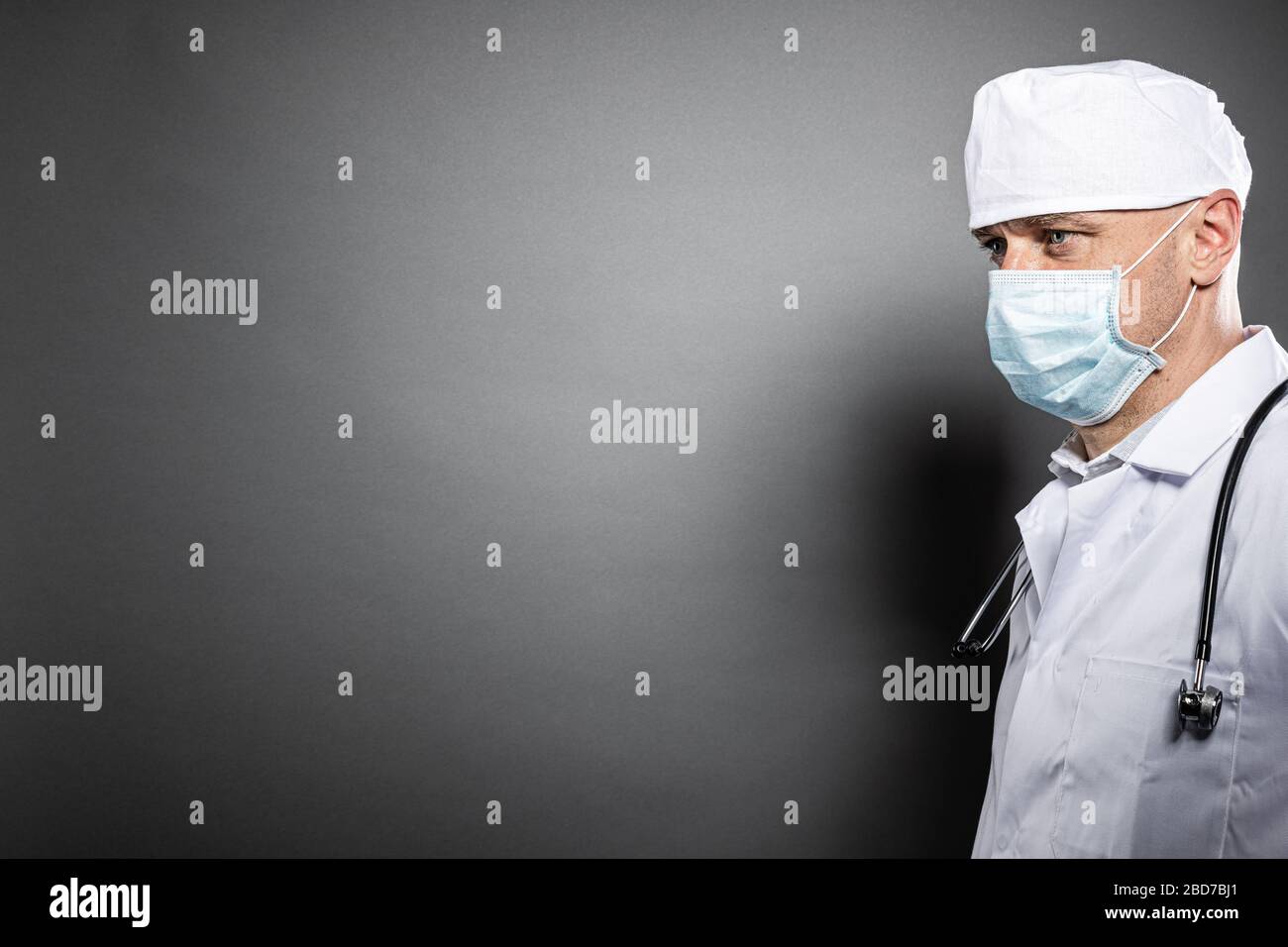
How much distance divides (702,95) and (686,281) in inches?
14.6

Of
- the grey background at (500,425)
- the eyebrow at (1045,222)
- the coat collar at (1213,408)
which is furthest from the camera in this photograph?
the grey background at (500,425)

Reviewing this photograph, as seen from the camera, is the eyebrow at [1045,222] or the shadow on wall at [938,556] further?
the shadow on wall at [938,556]

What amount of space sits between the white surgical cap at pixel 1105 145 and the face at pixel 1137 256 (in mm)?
15

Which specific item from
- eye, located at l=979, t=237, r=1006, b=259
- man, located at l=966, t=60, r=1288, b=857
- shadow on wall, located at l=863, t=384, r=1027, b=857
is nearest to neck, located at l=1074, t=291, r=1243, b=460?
man, located at l=966, t=60, r=1288, b=857

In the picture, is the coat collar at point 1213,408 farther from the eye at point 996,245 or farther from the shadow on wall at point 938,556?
the shadow on wall at point 938,556

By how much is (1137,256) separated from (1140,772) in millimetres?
613

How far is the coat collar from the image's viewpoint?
1015mm

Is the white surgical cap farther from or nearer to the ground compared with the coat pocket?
farther from the ground

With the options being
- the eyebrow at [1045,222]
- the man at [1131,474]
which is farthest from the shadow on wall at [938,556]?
the eyebrow at [1045,222]

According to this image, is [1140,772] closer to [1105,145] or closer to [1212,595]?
[1212,595]

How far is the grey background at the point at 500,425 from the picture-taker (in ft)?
5.75

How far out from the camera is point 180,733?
1.77 meters

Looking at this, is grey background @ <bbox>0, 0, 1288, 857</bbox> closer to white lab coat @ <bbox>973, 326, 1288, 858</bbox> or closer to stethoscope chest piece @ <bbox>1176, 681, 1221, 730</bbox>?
white lab coat @ <bbox>973, 326, 1288, 858</bbox>
